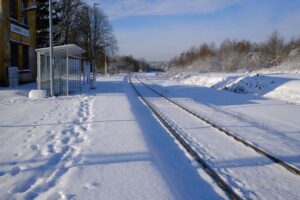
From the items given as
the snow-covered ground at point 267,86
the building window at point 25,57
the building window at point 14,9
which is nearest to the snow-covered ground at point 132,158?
the snow-covered ground at point 267,86

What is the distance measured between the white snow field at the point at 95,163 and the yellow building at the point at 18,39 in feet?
43.0

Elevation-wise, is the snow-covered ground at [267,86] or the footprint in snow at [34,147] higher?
the snow-covered ground at [267,86]

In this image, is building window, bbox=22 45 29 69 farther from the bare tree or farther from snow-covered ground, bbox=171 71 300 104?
the bare tree

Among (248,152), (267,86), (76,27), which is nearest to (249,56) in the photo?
(76,27)

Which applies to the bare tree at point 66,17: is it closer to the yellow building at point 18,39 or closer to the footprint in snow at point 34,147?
the yellow building at point 18,39

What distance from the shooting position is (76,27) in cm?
5956

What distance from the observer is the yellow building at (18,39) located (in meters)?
22.9

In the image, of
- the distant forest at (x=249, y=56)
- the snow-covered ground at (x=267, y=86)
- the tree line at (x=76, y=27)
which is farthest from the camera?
the distant forest at (x=249, y=56)

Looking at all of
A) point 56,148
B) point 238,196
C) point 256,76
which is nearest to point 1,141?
point 56,148

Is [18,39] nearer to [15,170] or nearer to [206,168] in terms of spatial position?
[15,170]

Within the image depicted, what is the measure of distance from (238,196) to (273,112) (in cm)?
1083

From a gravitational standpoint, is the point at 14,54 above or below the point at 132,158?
above

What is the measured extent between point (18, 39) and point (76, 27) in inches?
1337

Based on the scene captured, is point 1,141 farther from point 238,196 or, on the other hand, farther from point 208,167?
point 238,196
